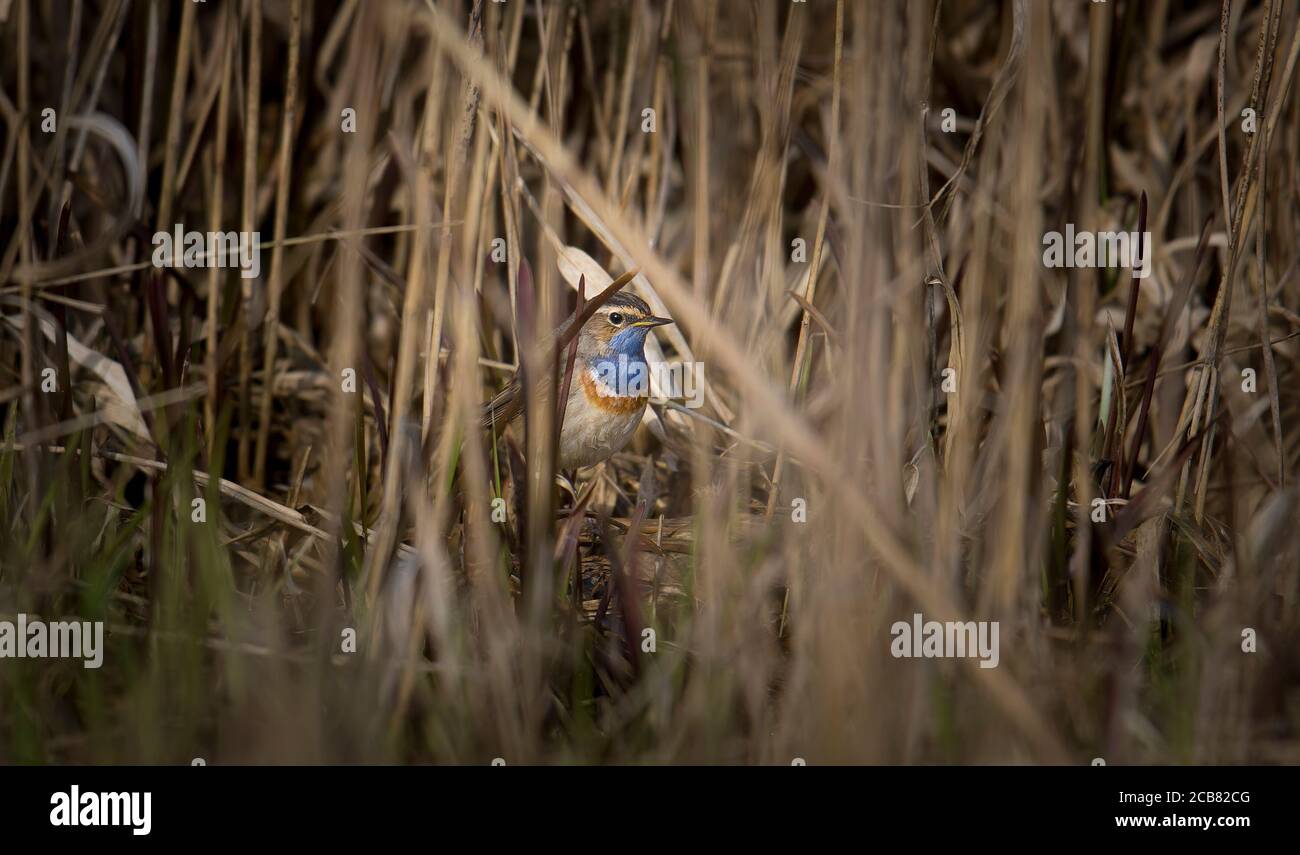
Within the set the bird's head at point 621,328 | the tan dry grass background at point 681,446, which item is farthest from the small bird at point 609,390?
the tan dry grass background at point 681,446

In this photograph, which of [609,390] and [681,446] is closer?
[609,390]

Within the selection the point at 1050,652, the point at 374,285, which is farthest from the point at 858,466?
the point at 374,285

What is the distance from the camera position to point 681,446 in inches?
143

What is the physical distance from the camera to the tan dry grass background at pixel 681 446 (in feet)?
7.16

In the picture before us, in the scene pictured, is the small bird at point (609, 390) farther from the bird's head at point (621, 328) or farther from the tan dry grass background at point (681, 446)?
the tan dry grass background at point (681, 446)

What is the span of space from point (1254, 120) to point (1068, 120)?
103 cm

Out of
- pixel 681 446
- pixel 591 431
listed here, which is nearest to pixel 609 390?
pixel 591 431

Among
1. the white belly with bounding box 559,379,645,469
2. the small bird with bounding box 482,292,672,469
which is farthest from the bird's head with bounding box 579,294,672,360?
the white belly with bounding box 559,379,645,469

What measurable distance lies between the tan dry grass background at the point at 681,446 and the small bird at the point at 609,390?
107 mm

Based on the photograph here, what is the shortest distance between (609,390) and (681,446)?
345mm

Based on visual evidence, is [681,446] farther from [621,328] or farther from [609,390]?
[621,328]

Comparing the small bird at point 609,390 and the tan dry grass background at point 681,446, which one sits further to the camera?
the small bird at point 609,390

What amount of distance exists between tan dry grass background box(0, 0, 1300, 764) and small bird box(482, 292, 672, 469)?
0.35ft

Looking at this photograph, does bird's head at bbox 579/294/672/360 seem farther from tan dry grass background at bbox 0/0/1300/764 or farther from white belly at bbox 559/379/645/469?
white belly at bbox 559/379/645/469
